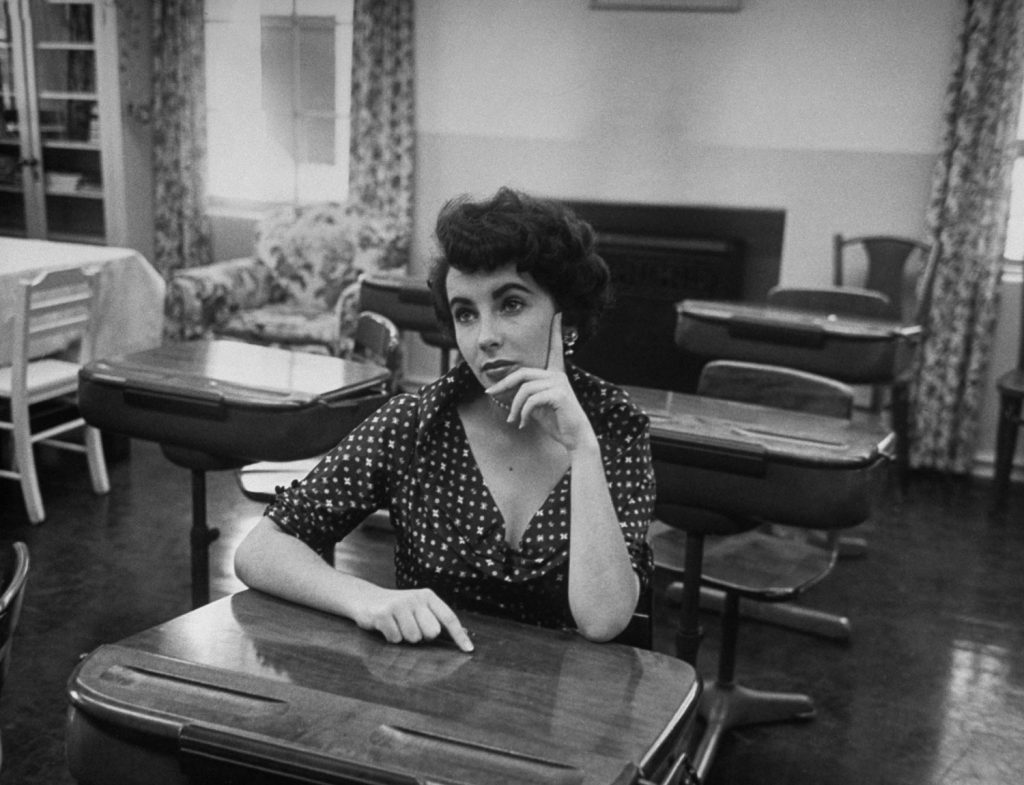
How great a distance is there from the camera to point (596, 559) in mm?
1377

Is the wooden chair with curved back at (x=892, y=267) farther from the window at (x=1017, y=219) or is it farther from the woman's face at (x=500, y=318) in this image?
the woman's face at (x=500, y=318)

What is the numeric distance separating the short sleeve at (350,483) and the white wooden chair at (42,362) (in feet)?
8.05

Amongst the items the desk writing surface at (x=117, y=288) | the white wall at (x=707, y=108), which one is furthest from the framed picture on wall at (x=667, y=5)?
the desk writing surface at (x=117, y=288)

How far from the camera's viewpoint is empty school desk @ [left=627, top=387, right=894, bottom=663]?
2061mm

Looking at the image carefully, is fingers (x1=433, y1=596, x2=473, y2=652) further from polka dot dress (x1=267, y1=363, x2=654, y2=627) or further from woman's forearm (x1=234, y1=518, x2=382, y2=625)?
polka dot dress (x1=267, y1=363, x2=654, y2=627)

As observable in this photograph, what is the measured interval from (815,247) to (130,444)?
3.18 meters

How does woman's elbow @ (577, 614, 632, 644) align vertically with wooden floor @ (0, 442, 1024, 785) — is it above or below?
above

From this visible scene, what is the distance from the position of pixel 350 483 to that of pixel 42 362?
2.99 meters

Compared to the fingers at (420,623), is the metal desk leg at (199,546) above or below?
below

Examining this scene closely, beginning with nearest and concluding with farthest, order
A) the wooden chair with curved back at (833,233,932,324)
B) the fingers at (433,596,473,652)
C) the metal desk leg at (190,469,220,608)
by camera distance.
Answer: the fingers at (433,596,473,652)
the metal desk leg at (190,469,220,608)
the wooden chair with curved back at (833,233,932,324)

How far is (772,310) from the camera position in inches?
148

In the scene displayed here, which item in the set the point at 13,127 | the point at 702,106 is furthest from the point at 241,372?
the point at 13,127

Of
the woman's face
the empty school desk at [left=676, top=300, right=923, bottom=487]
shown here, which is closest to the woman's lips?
the woman's face

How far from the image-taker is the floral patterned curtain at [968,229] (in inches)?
179
